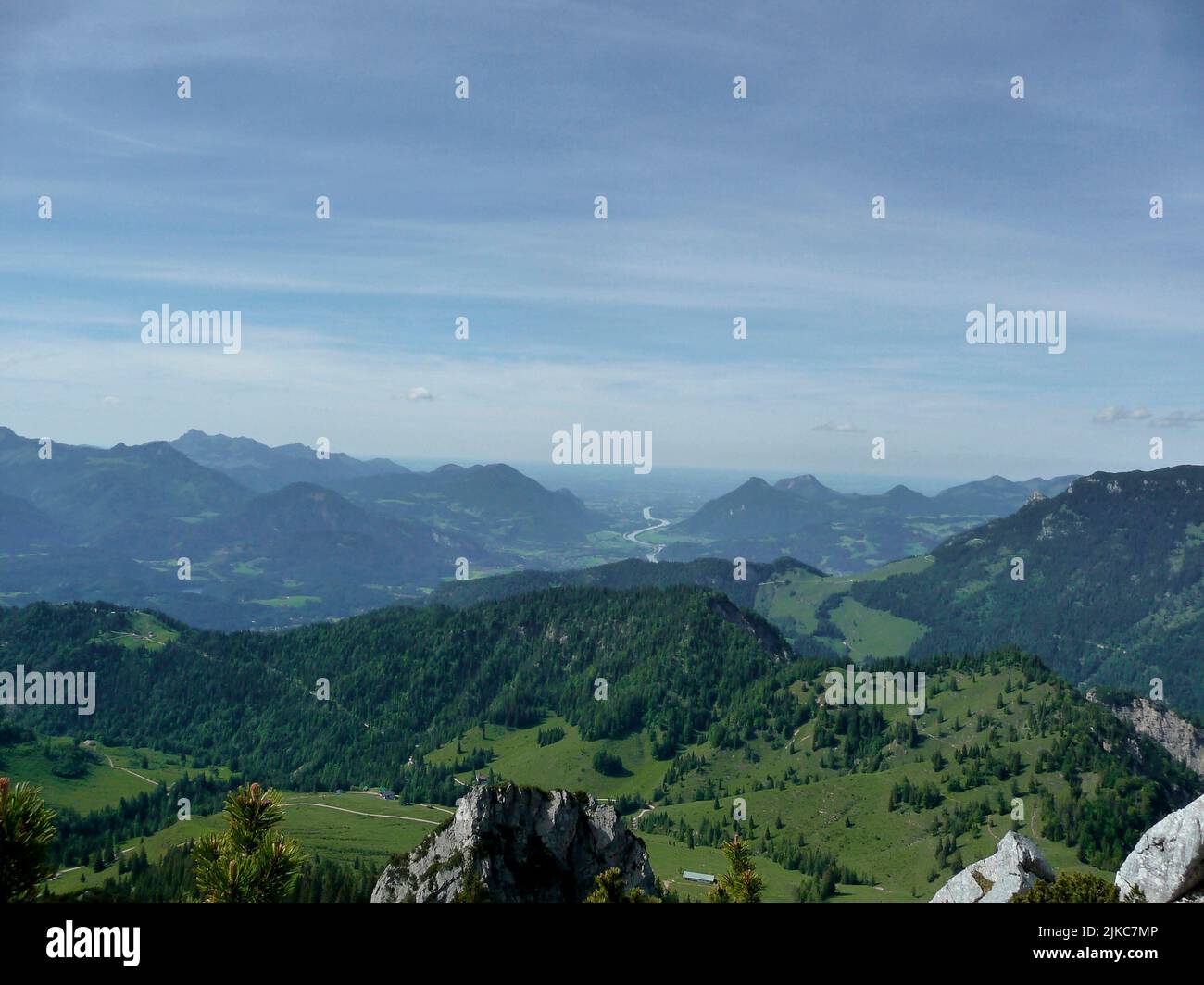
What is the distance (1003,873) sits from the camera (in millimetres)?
46969

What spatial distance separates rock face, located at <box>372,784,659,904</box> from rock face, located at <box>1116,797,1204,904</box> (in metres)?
51.5

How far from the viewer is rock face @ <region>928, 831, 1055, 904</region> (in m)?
44.3

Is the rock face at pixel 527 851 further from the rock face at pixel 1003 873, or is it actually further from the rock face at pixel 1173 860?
the rock face at pixel 1173 860

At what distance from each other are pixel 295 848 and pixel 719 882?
84.8 feet

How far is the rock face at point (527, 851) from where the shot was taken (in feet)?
246

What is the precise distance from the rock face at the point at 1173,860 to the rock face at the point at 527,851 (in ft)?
169

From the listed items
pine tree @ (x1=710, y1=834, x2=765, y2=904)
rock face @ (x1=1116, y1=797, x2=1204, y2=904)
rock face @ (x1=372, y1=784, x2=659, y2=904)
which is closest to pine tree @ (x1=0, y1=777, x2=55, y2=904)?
pine tree @ (x1=710, y1=834, x2=765, y2=904)

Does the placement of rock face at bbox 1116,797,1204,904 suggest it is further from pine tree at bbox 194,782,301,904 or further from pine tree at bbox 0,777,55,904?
pine tree at bbox 0,777,55,904

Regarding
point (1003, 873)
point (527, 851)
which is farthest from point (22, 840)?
point (527, 851)

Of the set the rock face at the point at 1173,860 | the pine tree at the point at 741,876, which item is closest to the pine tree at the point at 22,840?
the pine tree at the point at 741,876
